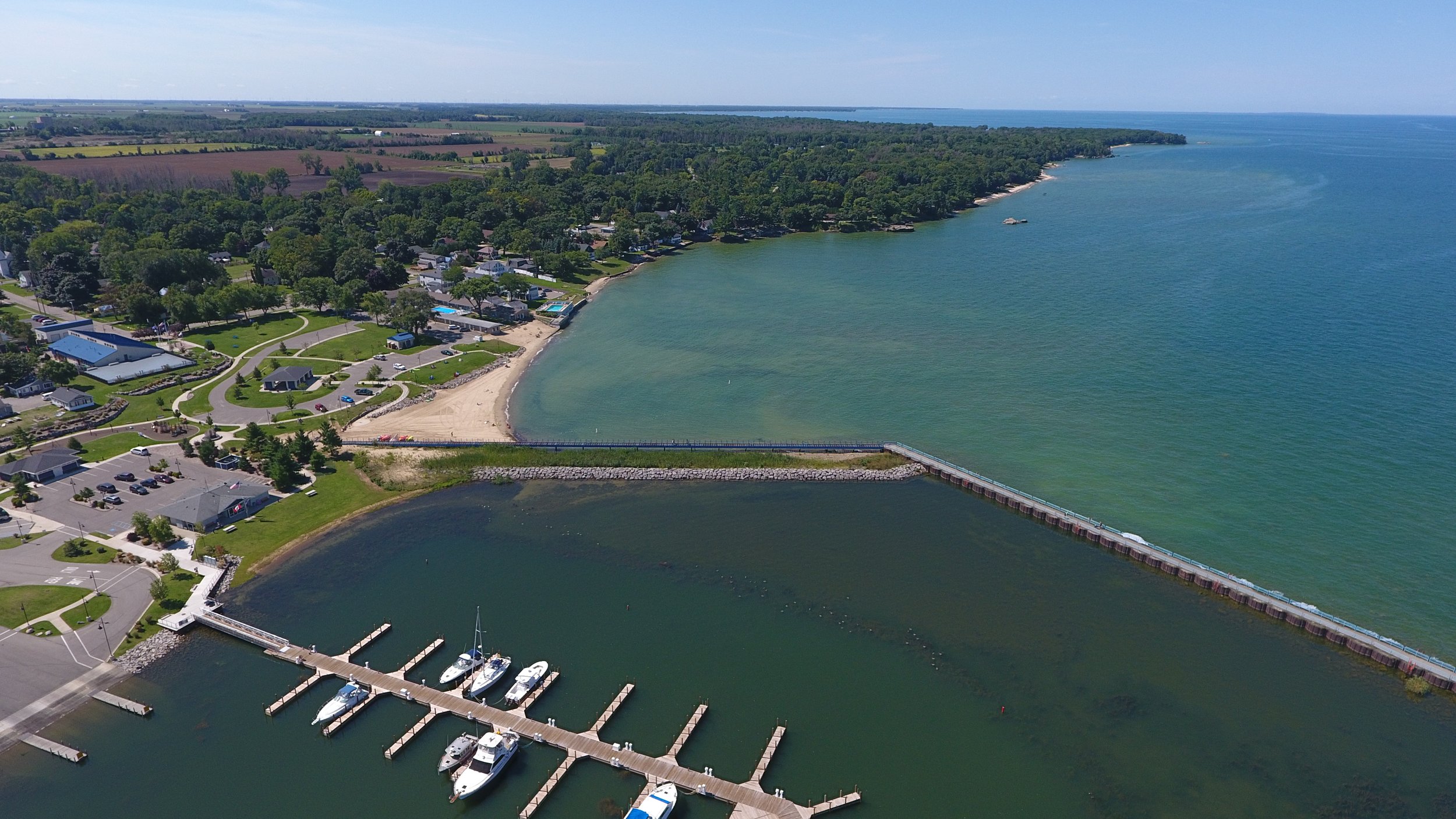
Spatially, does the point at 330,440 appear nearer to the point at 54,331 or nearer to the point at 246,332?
the point at 246,332

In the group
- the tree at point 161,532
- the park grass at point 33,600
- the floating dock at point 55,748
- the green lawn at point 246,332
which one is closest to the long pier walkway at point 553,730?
the floating dock at point 55,748

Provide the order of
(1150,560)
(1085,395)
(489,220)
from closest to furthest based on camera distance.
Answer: (1150,560), (1085,395), (489,220)

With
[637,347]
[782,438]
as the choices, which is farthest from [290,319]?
[782,438]

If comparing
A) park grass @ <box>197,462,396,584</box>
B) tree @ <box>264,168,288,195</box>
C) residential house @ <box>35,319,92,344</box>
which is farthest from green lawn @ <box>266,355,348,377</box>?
tree @ <box>264,168,288,195</box>

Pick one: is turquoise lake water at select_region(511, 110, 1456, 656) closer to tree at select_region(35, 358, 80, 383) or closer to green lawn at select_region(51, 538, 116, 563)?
green lawn at select_region(51, 538, 116, 563)

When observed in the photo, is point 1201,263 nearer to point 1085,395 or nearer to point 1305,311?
point 1305,311
